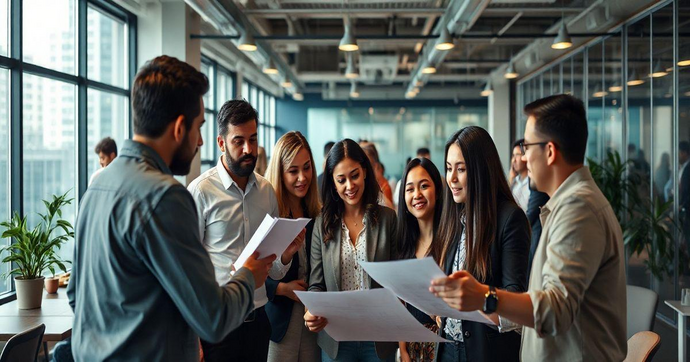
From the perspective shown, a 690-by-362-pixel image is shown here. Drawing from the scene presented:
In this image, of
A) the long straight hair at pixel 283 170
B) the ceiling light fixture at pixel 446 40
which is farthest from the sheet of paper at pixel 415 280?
the ceiling light fixture at pixel 446 40

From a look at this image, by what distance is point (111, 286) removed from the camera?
1.50 m

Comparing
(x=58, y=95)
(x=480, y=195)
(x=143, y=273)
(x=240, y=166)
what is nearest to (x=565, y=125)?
(x=480, y=195)

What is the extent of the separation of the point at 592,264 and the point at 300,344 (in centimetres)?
152

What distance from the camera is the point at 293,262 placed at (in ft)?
9.34

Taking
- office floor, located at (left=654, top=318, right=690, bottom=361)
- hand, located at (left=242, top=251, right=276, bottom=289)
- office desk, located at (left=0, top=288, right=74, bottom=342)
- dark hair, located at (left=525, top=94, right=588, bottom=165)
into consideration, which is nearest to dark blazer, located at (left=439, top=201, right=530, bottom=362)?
dark hair, located at (left=525, top=94, right=588, bottom=165)

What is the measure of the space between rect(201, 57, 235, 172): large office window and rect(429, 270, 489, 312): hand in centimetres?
919

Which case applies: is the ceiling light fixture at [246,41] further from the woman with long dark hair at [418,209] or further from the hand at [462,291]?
the hand at [462,291]

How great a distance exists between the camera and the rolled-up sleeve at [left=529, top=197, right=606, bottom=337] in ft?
4.96

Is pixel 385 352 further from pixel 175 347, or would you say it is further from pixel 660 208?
pixel 660 208

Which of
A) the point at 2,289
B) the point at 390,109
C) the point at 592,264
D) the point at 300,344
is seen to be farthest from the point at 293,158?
the point at 390,109

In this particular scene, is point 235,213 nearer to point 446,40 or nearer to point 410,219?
point 410,219

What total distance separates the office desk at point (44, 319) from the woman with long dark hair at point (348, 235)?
1556mm

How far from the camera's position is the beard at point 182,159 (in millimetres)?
1596

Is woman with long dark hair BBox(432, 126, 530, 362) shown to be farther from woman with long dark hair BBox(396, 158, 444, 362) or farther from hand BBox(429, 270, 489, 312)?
hand BBox(429, 270, 489, 312)
